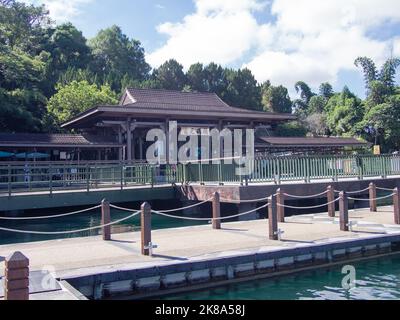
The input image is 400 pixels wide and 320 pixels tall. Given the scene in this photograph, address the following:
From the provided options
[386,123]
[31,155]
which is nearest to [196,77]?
[386,123]

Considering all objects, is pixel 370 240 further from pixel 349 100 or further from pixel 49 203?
pixel 349 100

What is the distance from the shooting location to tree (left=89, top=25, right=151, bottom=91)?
216ft

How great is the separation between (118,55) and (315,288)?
64.3m

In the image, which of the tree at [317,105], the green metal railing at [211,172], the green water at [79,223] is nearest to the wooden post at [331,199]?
the green metal railing at [211,172]

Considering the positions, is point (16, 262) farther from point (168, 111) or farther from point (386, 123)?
point (386, 123)

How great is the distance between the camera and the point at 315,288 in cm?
865

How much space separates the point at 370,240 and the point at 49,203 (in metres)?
11.6

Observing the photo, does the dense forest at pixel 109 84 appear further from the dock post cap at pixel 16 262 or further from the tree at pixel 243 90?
the dock post cap at pixel 16 262

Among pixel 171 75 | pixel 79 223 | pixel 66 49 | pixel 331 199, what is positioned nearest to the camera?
pixel 331 199

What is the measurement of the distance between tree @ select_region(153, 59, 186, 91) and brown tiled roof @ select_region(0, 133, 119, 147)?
3535cm

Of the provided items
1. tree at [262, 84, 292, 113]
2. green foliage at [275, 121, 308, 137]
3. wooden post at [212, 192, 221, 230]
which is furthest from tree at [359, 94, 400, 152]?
wooden post at [212, 192, 221, 230]

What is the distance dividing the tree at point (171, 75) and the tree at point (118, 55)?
461 cm

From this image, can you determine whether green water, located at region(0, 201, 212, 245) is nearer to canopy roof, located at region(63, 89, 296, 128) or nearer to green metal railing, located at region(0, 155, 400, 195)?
green metal railing, located at region(0, 155, 400, 195)

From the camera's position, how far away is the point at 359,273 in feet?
31.7
